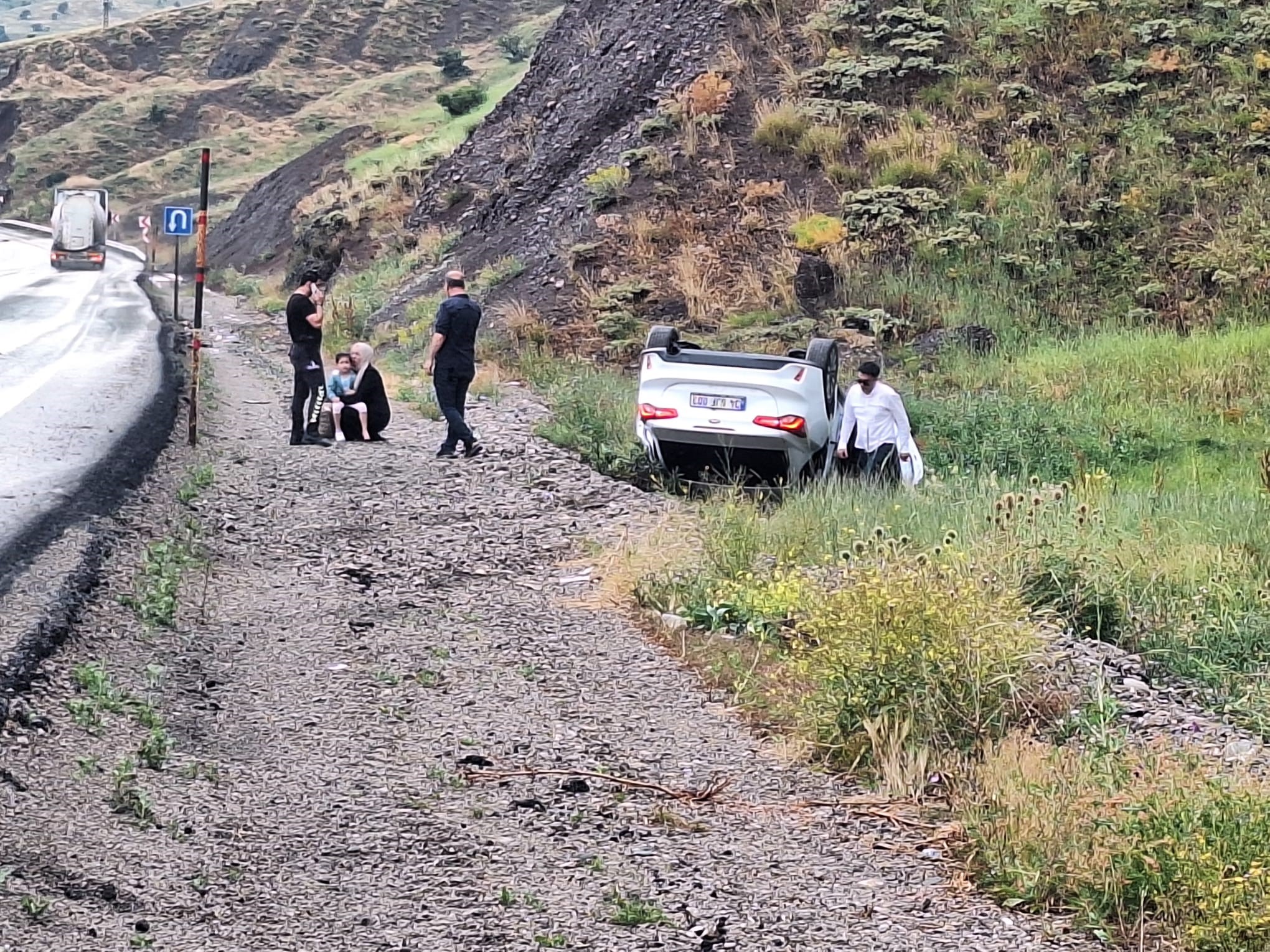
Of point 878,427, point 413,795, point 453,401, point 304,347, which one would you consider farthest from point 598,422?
point 413,795

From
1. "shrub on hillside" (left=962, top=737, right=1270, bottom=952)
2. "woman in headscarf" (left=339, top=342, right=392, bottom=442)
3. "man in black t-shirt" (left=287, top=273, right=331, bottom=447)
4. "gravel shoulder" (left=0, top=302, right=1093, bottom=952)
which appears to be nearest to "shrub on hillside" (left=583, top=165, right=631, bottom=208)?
"woman in headscarf" (left=339, top=342, right=392, bottom=442)

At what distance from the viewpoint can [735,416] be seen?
38.9 feet

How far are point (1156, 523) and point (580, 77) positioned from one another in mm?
22773

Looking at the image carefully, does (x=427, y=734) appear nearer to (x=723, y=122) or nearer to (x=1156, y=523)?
(x=1156, y=523)

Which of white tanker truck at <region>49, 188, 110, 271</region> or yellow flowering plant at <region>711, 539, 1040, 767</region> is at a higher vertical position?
yellow flowering plant at <region>711, 539, 1040, 767</region>

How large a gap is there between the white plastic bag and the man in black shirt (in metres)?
3.95

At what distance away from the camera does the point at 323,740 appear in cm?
659

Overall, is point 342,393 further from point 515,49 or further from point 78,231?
point 515,49

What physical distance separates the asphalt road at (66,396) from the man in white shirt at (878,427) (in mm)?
5664

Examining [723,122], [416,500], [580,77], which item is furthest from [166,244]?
[416,500]

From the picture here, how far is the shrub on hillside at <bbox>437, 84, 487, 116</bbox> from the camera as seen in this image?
2094 inches

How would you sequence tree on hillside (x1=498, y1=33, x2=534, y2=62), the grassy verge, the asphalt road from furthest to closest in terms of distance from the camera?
tree on hillside (x1=498, y1=33, x2=534, y2=62)
the asphalt road
the grassy verge

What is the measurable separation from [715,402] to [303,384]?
459cm

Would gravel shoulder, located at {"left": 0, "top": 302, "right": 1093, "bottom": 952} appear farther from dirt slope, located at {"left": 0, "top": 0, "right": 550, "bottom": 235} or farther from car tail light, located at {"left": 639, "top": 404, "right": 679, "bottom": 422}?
dirt slope, located at {"left": 0, "top": 0, "right": 550, "bottom": 235}
